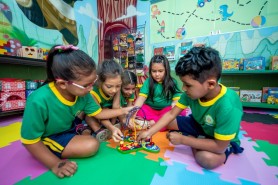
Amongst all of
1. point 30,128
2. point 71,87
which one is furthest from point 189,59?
point 30,128

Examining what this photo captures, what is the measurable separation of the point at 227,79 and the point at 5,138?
2763 mm

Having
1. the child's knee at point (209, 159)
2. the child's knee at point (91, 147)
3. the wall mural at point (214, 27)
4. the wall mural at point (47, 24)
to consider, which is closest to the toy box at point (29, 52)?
the wall mural at point (47, 24)

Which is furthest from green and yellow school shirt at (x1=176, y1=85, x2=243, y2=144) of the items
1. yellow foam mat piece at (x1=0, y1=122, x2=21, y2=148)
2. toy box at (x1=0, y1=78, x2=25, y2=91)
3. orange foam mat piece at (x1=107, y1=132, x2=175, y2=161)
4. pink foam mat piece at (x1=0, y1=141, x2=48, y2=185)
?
toy box at (x1=0, y1=78, x2=25, y2=91)

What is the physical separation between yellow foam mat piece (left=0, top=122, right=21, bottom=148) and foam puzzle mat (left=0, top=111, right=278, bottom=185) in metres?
0.08

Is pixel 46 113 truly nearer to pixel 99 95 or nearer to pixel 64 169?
pixel 64 169

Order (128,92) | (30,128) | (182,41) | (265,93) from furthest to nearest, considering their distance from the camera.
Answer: (182,41), (265,93), (128,92), (30,128)

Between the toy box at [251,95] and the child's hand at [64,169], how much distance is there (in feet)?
7.74

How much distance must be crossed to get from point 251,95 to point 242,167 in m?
1.80

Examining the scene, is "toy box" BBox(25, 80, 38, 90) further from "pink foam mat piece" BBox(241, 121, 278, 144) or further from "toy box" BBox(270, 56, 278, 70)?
"toy box" BBox(270, 56, 278, 70)

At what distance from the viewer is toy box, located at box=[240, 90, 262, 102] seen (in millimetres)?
2107

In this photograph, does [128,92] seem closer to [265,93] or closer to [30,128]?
[30,128]

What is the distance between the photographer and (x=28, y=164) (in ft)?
2.52

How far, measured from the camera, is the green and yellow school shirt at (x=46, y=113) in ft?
2.08

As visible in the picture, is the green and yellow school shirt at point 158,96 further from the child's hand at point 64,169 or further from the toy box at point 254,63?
the toy box at point 254,63
